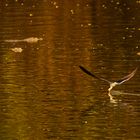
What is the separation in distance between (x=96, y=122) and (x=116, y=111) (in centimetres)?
101

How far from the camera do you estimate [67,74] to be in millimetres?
21188

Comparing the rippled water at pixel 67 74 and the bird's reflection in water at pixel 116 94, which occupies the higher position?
the rippled water at pixel 67 74

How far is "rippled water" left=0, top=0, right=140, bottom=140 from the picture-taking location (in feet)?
50.8

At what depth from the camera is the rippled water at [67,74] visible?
→ 15.5 m

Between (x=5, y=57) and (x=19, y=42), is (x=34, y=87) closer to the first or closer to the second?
(x=5, y=57)

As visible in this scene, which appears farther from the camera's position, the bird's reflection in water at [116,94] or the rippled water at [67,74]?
the bird's reflection in water at [116,94]

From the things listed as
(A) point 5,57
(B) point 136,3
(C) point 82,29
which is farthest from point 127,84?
(B) point 136,3

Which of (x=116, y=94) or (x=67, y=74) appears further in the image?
(x=67, y=74)

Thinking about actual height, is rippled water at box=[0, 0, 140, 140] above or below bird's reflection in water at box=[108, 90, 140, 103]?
above

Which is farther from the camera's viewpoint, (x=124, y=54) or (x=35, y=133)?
(x=124, y=54)

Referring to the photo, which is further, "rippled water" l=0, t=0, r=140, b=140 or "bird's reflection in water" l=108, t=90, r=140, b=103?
"bird's reflection in water" l=108, t=90, r=140, b=103

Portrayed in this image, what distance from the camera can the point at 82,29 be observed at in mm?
30484

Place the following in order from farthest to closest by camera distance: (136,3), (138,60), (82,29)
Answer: (136,3) < (82,29) < (138,60)

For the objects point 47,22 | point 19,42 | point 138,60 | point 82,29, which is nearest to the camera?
point 138,60
